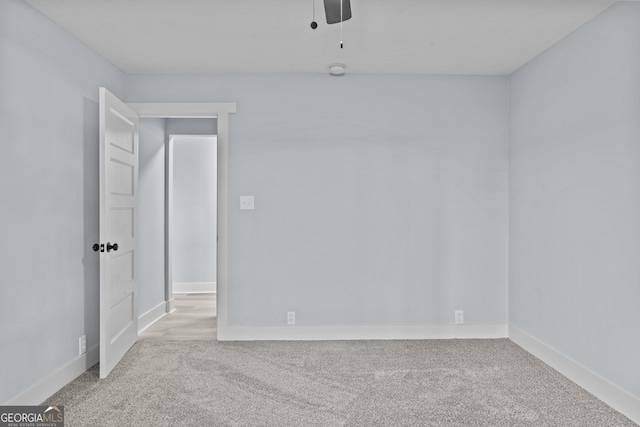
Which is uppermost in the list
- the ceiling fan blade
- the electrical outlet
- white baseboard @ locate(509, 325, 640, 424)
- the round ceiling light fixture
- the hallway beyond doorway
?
the round ceiling light fixture

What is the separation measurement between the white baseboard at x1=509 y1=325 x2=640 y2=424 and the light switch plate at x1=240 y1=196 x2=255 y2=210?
2558 millimetres

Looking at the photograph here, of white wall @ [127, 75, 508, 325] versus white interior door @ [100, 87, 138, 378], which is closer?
white interior door @ [100, 87, 138, 378]

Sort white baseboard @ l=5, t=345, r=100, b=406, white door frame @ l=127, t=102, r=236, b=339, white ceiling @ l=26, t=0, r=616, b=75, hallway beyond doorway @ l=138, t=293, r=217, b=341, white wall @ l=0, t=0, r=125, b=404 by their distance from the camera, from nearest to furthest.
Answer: white wall @ l=0, t=0, r=125, b=404 < white baseboard @ l=5, t=345, r=100, b=406 < white ceiling @ l=26, t=0, r=616, b=75 < white door frame @ l=127, t=102, r=236, b=339 < hallway beyond doorway @ l=138, t=293, r=217, b=341

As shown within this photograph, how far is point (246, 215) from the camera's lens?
3.87 m

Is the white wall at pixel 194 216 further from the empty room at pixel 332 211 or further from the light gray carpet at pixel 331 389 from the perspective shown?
the light gray carpet at pixel 331 389

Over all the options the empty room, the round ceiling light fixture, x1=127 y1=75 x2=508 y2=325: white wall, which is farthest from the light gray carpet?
the round ceiling light fixture

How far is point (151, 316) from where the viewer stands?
4.47 metres

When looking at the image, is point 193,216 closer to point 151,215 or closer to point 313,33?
point 151,215

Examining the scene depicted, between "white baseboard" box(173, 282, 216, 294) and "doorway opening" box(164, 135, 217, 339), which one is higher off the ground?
"doorway opening" box(164, 135, 217, 339)

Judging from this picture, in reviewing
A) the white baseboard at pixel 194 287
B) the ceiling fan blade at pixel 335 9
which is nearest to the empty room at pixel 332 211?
the ceiling fan blade at pixel 335 9

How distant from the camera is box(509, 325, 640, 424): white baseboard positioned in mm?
2436

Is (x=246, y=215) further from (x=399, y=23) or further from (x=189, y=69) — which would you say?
(x=399, y=23)

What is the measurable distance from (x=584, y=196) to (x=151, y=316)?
13.2 feet

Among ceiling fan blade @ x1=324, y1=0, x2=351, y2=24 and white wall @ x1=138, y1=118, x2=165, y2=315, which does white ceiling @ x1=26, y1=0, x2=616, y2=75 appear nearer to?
ceiling fan blade @ x1=324, y1=0, x2=351, y2=24
